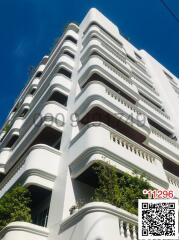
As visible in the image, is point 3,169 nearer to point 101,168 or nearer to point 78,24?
point 101,168

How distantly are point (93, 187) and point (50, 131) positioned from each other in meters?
5.11

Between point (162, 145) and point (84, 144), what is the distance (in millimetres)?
7757

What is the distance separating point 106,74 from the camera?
2141cm

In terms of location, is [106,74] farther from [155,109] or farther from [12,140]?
[12,140]

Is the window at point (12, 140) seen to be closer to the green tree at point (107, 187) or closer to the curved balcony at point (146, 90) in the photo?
the curved balcony at point (146, 90)

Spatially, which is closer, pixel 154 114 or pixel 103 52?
pixel 154 114

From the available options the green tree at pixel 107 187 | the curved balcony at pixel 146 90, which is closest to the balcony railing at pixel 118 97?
the green tree at pixel 107 187

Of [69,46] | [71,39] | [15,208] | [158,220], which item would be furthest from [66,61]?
[158,220]

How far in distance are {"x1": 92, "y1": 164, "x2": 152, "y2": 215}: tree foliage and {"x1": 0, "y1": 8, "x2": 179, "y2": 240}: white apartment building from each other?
2.17ft

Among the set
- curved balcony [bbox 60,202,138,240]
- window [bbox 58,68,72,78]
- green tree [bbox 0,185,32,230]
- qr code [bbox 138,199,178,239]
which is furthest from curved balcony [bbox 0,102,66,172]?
qr code [bbox 138,199,178,239]

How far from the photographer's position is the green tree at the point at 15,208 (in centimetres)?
1235

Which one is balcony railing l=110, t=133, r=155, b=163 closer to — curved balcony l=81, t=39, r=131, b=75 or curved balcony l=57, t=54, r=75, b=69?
curved balcony l=81, t=39, r=131, b=75

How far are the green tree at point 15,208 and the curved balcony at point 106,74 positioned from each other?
9.78 metres

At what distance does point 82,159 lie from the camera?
527 inches
